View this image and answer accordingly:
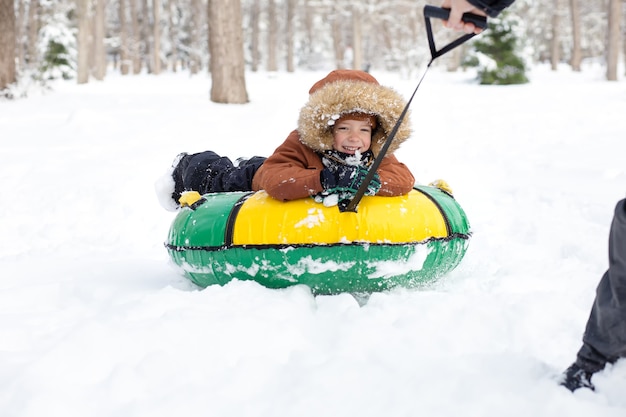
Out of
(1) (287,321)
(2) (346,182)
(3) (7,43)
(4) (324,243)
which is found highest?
(3) (7,43)

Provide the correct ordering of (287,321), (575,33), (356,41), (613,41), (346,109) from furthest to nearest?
(356,41) < (575,33) < (613,41) < (346,109) < (287,321)

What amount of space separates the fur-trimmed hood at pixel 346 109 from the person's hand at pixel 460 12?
3.72 feet

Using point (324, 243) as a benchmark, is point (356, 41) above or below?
above

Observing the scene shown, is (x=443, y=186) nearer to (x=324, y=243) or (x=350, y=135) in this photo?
(x=350, y=135)

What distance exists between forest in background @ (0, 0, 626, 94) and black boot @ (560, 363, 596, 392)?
10778mm

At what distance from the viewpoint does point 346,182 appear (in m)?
3.02

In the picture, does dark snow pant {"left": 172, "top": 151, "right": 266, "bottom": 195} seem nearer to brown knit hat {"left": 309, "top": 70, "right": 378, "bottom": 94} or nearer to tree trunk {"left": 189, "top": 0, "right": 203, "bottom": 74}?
brown knit hat {"left": 309, "top": 70, "right": 378, "bottom": 94}

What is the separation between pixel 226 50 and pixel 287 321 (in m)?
10.1

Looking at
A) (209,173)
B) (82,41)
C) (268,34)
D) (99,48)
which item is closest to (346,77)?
(209,173)

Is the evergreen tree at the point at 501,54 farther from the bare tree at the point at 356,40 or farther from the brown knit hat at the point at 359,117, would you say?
the brown knit hat at the point at 359,117

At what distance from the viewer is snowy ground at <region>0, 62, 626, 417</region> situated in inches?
76.0

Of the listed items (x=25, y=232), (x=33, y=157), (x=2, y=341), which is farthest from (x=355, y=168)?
(x=33, y=157)

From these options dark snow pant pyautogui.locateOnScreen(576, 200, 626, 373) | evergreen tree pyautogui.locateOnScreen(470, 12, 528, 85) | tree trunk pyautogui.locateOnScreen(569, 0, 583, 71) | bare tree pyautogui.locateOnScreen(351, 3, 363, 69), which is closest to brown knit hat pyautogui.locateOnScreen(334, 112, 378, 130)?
dark snow pant pyautogui.locateOnScreen(576, 200, 626, 373)

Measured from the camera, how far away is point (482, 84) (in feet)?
62.1
